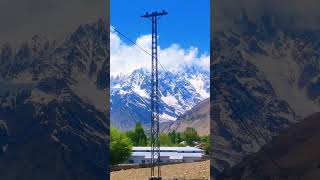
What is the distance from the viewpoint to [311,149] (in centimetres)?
1054

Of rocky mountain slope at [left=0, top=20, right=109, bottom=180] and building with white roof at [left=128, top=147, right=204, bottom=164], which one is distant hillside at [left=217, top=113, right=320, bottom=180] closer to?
rocky mountain slope at [left=0, top=20, right=109, bottom=180]

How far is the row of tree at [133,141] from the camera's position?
4909 centimetres

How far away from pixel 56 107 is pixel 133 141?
7086 cm

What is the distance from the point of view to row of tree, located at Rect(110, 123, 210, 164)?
4909 cm

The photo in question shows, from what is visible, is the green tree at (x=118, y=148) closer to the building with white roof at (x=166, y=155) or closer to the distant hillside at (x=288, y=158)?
the building with white roof at (x=166, y=155)

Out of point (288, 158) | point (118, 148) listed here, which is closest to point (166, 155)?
point (118, 148)

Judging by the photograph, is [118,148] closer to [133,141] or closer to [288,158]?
[133,141]

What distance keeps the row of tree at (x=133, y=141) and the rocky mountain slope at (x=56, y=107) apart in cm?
2056

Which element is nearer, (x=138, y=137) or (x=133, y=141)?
(x=133, y=141)

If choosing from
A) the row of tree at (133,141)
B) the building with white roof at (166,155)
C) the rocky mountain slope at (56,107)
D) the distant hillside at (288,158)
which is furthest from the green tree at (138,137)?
the distant hillside at (288,158)

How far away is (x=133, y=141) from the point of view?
271 feet

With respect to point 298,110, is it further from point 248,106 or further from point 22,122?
point 22,122

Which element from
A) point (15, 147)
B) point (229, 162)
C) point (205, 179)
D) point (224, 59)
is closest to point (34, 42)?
point (15, 147)

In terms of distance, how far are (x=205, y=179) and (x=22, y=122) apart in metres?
10.7
